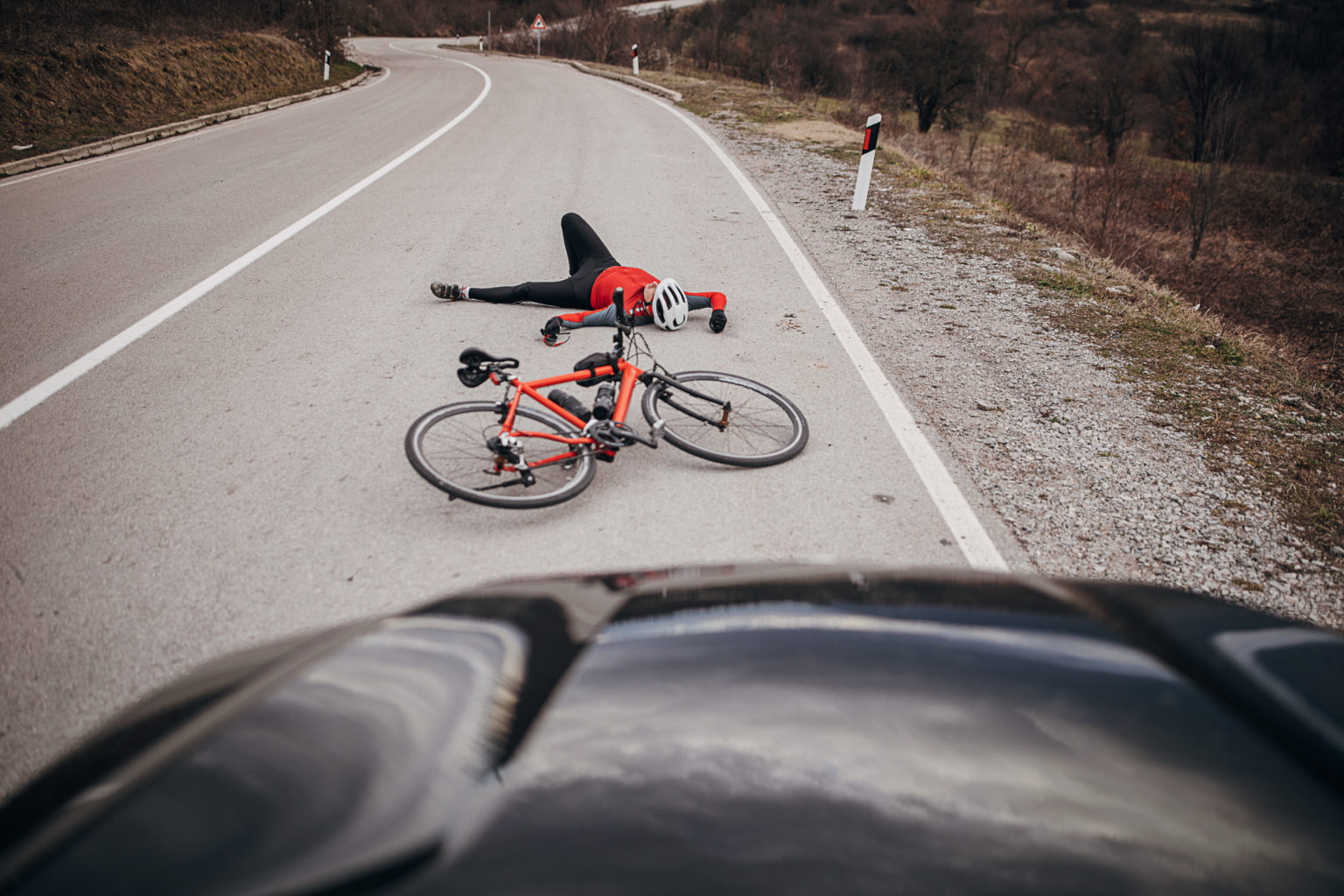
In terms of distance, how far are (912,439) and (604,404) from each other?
1.89 meters

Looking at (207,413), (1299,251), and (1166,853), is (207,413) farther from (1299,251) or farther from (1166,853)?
(1299,251)

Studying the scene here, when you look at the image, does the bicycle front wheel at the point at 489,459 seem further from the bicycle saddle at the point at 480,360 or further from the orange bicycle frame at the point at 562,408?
the bicycle saddle at the point at 480,360

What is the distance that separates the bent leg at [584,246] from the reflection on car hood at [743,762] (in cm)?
477

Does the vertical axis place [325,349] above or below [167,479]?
above

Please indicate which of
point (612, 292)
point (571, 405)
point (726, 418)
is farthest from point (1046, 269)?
point (571, 405)

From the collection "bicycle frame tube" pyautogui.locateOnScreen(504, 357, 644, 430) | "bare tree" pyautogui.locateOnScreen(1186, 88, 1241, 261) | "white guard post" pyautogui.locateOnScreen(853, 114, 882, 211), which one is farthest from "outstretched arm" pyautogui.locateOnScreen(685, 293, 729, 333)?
"bare tree" pyautogui.locateOnScreen(1186, 88, 1241, 261)

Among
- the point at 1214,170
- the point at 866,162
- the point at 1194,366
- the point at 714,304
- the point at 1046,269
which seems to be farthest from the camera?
the point at 1214,170

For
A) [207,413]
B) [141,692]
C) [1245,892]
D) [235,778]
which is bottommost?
[141,692]

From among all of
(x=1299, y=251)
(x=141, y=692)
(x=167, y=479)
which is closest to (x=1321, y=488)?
(x=141, y=692)

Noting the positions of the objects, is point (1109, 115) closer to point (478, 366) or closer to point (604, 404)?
point (604, 404)

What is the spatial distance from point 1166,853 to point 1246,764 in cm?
30

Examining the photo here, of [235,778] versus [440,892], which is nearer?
[440,892]

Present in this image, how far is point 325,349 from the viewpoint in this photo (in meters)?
5.05

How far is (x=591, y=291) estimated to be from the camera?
5.76 metres
